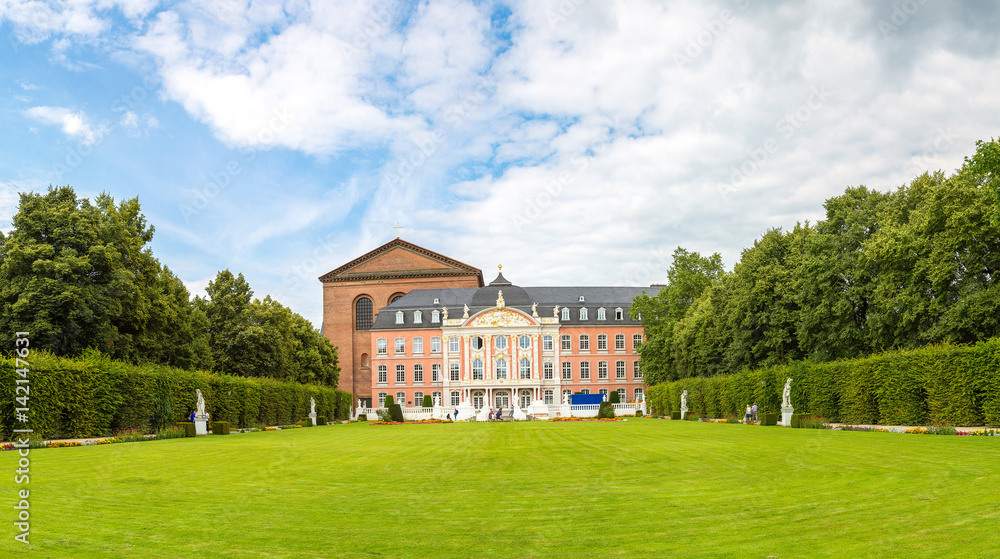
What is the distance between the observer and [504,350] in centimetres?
8844

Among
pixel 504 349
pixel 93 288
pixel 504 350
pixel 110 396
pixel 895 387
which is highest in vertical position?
pixel 93 288

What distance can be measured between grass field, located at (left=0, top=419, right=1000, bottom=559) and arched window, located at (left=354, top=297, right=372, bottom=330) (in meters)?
82.5

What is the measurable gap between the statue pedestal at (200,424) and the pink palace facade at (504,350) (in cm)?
4770

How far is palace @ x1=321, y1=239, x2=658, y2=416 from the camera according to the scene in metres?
88.3

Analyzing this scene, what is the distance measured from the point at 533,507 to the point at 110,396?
29.1 metres

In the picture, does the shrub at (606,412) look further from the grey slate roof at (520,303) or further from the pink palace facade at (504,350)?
the grey slate roof at (520,303)

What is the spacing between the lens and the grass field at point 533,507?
798 cm

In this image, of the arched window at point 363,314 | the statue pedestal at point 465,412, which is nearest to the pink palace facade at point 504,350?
the arched window at point 363,314

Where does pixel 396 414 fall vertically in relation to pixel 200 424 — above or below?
below

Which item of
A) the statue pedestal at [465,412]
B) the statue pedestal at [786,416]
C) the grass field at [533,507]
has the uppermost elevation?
the grass field at [533,507]

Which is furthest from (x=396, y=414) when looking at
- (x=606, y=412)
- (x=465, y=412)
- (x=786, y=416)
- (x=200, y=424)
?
(x=786, y=416)

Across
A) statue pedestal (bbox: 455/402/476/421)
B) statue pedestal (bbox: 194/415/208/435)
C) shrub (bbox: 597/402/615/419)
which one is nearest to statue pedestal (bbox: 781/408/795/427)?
shrub (bbox: 597/402/615/419)

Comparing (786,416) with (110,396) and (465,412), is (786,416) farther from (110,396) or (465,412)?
(465,412)

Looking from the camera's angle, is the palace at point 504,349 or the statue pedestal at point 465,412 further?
the palace at point 504,349
